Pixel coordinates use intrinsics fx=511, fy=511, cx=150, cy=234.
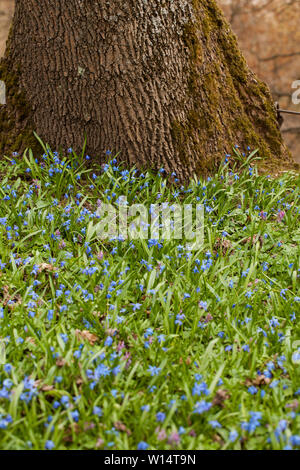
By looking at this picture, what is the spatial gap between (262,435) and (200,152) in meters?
2.47

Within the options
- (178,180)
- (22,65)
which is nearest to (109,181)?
(178,180)

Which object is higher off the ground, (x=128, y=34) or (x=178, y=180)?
(x=128, y=34)

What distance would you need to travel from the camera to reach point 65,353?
233cm

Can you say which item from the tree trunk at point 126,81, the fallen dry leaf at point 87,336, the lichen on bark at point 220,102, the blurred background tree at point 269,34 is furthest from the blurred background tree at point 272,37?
the fallen dry leaf at point 87,336

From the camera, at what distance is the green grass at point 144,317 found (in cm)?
208

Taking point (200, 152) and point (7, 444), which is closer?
point (7, 444)

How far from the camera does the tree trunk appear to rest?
3.79m

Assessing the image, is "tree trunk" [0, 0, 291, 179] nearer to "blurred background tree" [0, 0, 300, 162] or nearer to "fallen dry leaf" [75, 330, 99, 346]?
"fallen dry leaf" [75, 330, 99, 346]

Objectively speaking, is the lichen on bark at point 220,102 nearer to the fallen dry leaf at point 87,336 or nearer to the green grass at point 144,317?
the green grass at point 144,317

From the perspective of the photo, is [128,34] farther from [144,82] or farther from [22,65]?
[22,65]

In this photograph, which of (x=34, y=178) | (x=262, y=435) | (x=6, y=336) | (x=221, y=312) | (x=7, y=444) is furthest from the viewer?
(x=34, y=178)

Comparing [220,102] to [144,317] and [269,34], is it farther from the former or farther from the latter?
[269,34]

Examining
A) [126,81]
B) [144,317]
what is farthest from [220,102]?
[144,317]

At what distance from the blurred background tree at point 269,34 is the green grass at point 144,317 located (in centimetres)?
523
